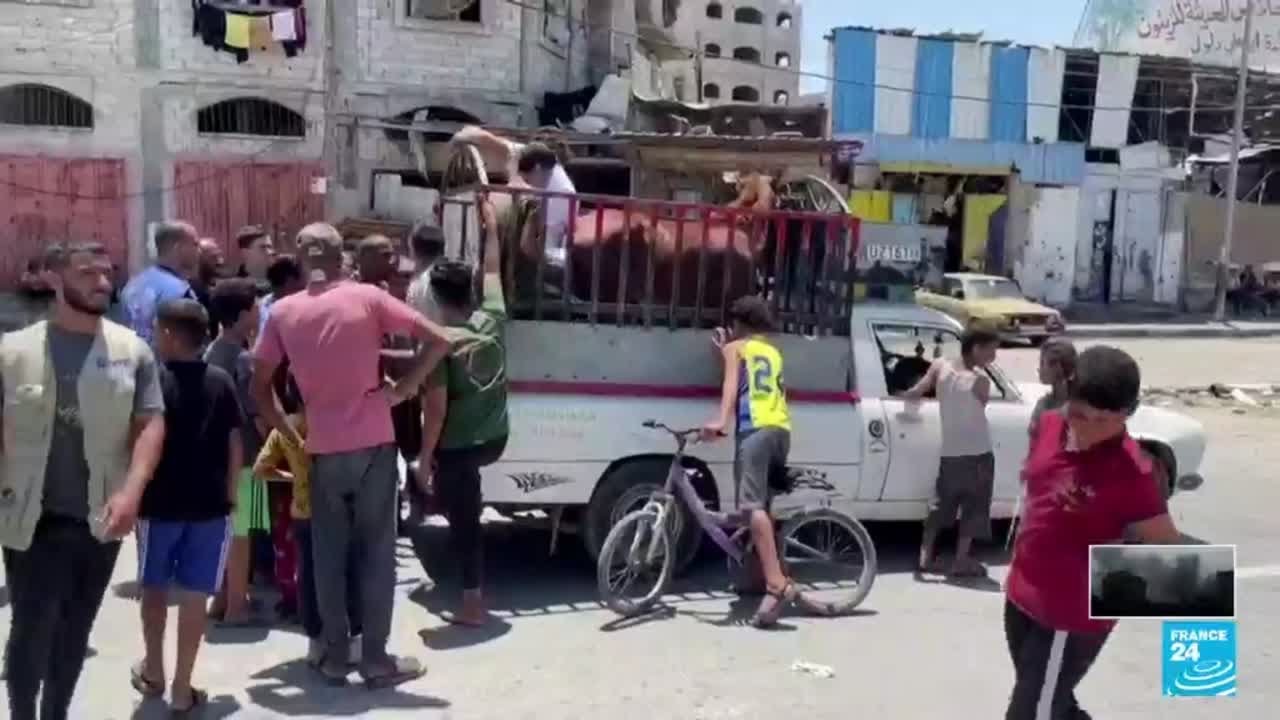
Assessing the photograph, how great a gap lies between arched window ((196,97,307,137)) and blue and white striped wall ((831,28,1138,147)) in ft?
40.4

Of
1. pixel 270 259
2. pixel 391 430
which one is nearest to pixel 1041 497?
pixel 391 430

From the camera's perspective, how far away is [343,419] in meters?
5.03

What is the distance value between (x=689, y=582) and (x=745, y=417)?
3.59 feet

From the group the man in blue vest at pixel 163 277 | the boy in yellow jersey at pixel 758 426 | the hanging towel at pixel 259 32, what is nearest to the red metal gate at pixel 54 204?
the hanging towel at pixel 259 32

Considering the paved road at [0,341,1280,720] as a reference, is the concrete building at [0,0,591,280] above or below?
above

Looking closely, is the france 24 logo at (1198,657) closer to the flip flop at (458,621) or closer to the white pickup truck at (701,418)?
the white pickup truck at (701,418)

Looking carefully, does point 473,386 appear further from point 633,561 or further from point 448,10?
point 448,10

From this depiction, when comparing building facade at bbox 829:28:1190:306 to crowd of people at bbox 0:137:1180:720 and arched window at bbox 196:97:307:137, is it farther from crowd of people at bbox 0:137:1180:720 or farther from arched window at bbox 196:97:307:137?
crowd of people at bbox 0:137:1180:720

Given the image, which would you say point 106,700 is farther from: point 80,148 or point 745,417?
point 80,148

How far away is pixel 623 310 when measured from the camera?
21.6 ft

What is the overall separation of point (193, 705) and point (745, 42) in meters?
57.5

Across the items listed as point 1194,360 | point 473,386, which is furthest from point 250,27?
point 473,386

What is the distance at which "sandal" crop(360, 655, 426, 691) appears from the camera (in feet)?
16.9

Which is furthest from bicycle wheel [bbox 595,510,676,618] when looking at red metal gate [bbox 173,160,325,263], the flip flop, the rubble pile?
red metal gate [bbox 173,160,325,263]
